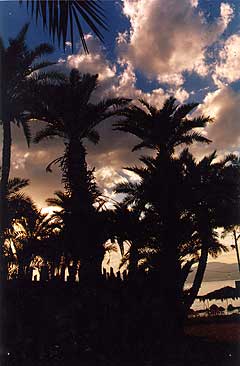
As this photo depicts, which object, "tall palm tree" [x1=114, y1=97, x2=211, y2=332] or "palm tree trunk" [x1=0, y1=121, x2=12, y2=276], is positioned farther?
"tall palm tree" [x1=114, y1=97, x2=211, y2=332]

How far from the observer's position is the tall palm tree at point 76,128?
49.9 ft

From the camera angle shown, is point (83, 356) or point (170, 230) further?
point (170, 230)

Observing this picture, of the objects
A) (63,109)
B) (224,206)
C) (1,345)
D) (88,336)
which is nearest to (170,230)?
(224,206)

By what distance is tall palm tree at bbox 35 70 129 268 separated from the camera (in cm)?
1521

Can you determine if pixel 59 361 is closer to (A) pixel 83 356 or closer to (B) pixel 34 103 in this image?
(A) pixel 83 356

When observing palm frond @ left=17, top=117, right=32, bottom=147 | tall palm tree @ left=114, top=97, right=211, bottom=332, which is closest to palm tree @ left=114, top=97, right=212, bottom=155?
tall palm tree @ left=114, top=97, right=211, bottom=332

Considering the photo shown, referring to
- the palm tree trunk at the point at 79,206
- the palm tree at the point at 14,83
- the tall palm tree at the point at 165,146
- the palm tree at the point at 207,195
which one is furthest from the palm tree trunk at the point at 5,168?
the palm tree at the point at 207,195

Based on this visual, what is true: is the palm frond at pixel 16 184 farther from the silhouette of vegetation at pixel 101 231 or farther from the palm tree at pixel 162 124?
the palm tree at pixel 162 124

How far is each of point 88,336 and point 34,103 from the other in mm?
9442

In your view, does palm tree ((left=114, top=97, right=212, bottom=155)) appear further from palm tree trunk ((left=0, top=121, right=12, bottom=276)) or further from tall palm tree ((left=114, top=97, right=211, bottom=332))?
palm tree trunk ((left=0, top=121, right=12, bottom=276))

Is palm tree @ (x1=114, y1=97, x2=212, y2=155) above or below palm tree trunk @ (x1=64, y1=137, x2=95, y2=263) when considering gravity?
above

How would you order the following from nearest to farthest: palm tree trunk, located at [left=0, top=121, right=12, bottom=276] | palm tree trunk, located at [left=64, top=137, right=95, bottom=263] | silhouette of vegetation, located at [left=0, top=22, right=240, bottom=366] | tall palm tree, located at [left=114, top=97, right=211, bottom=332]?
1. silhouette of vegetation, located at [left=0, top=22, right=240, bottom=366]
2. palm tree trunk, located at [left=0, top=121, right=12, bottom=276]
3. palm tree trunk, located at [left=64, top=137, right=95, bottom=263]
4. tall palm tree, located at [left=114, top=97, right=211, bottom=332]

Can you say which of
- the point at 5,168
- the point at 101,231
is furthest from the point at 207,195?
the point at 5,168

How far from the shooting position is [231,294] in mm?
28781
